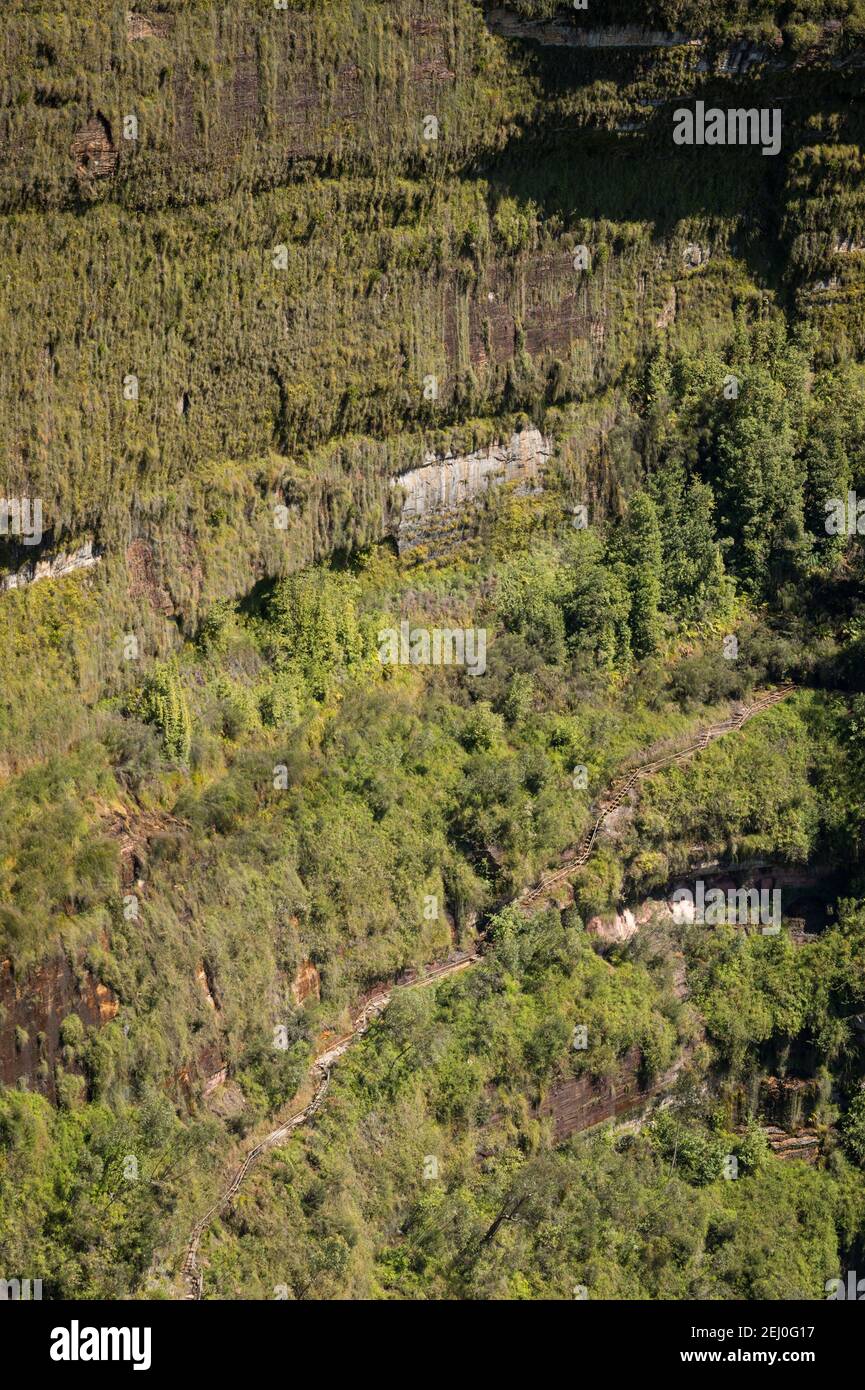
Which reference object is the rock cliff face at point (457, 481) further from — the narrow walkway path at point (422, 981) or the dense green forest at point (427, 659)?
the narrow walkway path at point (422, 981)

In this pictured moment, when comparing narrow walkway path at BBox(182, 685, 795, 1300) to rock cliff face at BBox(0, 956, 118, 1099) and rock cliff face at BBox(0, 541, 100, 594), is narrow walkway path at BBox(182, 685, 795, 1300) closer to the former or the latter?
rock cliff face at BBox(0, 956, 118, 1099)

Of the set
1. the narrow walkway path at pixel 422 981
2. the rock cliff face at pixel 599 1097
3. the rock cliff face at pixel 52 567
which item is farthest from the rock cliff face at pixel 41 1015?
the rock cliff face at pixel 599 1097

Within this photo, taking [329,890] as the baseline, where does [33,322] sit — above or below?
above

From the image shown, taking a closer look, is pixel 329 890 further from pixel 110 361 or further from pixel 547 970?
pixel 110 361

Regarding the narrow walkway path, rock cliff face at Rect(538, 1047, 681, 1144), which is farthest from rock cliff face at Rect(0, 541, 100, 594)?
rock cliff face at Rect(538, 1047, 681, 1144)

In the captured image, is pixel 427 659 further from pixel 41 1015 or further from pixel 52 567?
pixel 41 1015

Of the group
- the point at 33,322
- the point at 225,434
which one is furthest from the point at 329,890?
the point at 33,322

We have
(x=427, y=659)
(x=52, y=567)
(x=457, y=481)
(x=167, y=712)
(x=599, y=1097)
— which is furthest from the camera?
(x=457, y=481)

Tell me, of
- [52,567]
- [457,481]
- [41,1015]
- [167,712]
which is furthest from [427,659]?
[41,1015]

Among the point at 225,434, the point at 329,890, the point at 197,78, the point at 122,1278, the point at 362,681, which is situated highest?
the point at 197,78
